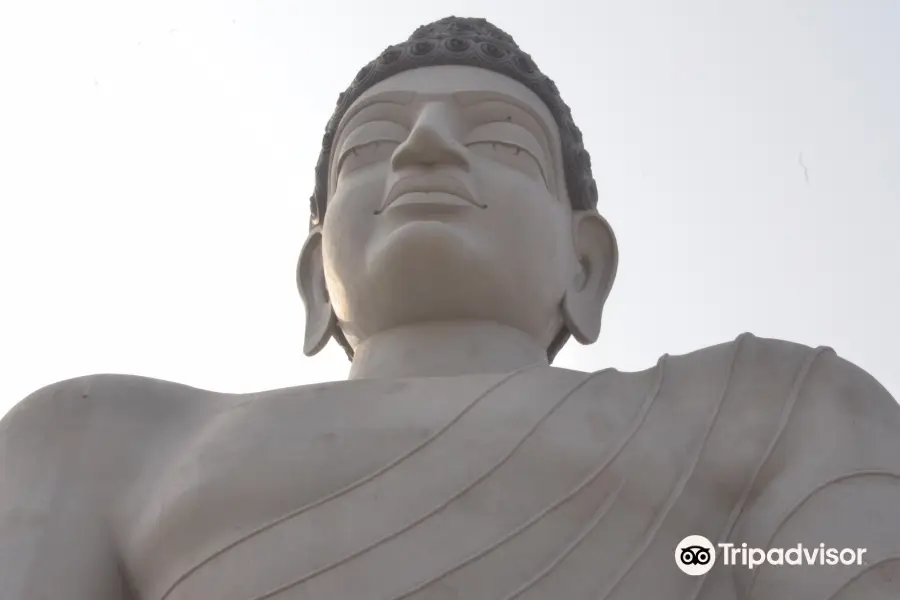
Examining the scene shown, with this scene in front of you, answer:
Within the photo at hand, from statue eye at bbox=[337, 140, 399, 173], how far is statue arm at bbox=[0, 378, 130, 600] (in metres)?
1.29

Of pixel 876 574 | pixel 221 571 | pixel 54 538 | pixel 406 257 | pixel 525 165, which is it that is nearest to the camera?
pixel 876 574

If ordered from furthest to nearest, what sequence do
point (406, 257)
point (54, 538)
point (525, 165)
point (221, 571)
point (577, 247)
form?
point (577, 247), point (525, 165), point (406, 257), point (54, 538), point (221, 571)

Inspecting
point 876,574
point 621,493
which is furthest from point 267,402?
point 876,574

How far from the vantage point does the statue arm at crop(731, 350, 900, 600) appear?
3201 millimetres

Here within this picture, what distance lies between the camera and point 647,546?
346cm

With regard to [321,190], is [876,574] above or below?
below

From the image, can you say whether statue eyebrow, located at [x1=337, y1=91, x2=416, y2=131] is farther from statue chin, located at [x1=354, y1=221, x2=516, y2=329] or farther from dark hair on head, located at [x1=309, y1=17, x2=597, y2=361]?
statue chin, located at [x1=354, y1=221, x2=516, y2=329]

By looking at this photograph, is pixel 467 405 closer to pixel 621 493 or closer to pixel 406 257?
pixel 621 493

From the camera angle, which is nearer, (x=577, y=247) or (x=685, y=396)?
(x=685, y=396)

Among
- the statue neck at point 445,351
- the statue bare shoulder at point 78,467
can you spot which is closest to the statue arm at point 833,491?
the statue neck at point 445,351

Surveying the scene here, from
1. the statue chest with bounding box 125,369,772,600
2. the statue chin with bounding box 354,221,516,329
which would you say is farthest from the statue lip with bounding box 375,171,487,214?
the statue chest with bounding box 125,369,772,600

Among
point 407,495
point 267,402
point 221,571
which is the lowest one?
point 221,571

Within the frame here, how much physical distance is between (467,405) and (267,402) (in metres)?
0.58

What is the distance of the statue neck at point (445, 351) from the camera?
4.30 metres
